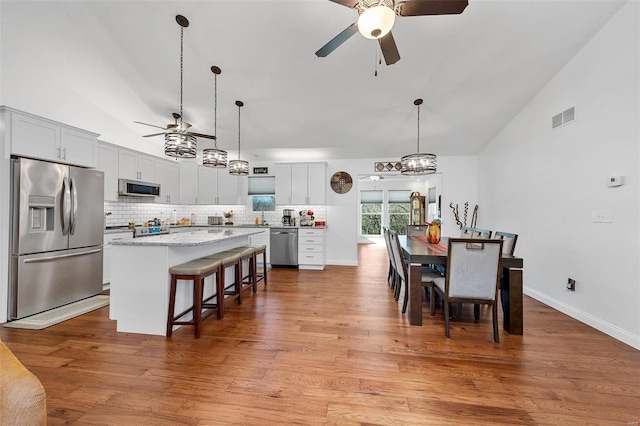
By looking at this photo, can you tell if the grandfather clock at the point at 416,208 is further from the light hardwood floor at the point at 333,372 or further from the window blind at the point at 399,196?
the light hardwood floor at the point at 333,372

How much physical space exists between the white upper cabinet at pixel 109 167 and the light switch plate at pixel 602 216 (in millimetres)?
6549

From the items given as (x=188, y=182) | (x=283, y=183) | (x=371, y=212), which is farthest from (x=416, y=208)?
(x=188, y=182)

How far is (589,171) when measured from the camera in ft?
9.28

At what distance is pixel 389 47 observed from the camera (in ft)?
6.82

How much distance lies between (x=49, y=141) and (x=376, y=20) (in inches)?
153

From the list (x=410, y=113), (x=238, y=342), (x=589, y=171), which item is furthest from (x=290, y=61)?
(x=589, y=171)

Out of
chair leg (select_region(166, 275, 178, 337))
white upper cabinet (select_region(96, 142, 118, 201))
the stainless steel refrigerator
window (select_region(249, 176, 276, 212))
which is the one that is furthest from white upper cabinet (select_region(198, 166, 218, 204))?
chair leg (select_region(166, 275, 178, 337))

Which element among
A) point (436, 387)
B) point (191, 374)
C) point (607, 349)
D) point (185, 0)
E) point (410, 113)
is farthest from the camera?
point (410, 113)

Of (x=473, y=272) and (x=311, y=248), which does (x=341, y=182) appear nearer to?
(x=311, y=248)

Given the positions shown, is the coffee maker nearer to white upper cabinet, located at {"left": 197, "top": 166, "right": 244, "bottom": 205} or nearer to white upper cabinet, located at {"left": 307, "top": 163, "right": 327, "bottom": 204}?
white upper cabinet, located at {"left": 307, "top": 163, "right": 327, "bottom": 204}

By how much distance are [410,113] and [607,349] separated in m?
3.72

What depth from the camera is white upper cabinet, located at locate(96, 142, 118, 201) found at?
13.7 feet

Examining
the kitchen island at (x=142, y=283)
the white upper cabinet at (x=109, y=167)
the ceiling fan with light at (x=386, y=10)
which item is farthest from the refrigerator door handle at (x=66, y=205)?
the ceiling fan with light at (x=386, y=10)

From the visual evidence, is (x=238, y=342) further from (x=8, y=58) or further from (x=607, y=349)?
(x=8, y=58)
